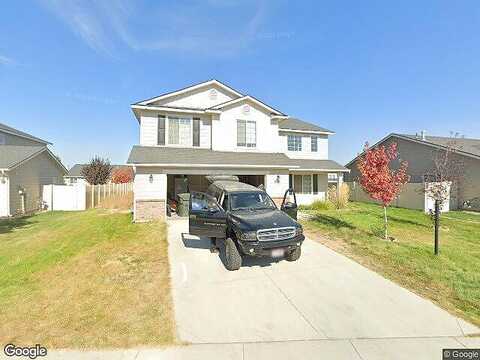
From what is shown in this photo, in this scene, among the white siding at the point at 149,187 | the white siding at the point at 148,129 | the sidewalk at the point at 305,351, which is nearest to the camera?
the sidewalk at the point at 305,351

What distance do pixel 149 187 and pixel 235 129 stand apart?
6.38 meters

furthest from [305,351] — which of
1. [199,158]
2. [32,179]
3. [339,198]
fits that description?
[32,179]

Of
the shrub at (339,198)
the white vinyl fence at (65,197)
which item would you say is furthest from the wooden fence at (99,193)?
the shrub at (339,198)

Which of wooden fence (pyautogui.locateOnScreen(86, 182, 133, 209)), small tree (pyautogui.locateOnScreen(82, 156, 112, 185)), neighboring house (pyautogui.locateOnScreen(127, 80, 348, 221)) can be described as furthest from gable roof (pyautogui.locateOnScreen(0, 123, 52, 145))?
neighboring house (pyautogui.locateOnScreen(127, 80, 348, 221))

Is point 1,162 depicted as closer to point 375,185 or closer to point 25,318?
point 25,318

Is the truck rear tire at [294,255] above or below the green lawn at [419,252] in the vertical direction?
above

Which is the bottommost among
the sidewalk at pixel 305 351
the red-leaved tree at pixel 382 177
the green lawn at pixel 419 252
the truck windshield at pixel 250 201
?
the sidewalk at pixel 305 351

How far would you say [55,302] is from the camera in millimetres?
5035

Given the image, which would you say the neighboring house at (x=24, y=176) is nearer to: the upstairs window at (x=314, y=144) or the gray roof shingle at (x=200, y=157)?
the gray roof shingle at (x=200, y=157)

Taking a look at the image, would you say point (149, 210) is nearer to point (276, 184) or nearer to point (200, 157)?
point (200, 157)

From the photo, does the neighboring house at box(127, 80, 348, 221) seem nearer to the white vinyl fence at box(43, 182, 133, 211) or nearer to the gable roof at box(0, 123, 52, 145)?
the white vinyl fence at box(43, 182, 133, 211)

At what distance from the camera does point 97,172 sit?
98.0 feet

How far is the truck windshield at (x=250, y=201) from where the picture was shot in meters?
7.78

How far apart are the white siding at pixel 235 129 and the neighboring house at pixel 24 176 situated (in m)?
13.2
